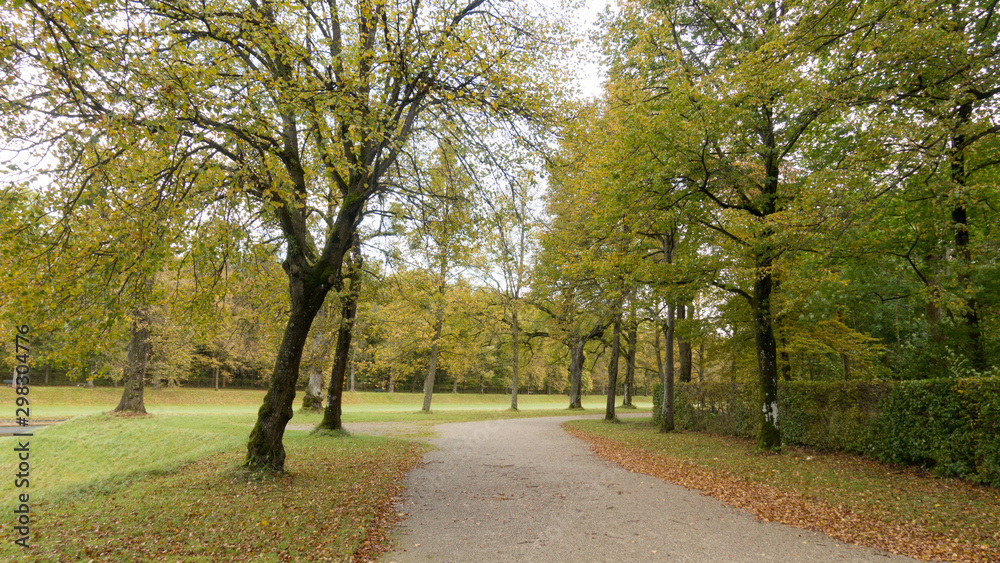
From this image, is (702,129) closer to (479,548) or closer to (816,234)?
(816,234)

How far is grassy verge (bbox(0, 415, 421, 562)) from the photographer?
4.64 meters

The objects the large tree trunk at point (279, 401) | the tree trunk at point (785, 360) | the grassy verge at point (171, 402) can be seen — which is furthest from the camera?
the grassy verge at point (171, 402)

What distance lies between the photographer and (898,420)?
962 cm

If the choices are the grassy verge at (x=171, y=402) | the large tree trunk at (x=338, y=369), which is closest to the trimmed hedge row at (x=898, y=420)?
the large tree trunk at (x=338, y=369)

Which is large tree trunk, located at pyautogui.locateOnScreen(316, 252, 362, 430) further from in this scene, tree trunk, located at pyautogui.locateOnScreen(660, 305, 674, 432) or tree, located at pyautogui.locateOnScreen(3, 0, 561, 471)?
tree trunk, located at pyautogui.locateOnScreen(660, 305, 674, 432)

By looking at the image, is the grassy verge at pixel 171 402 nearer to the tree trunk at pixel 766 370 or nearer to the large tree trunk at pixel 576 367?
the large tree trunk at pixel 576 367

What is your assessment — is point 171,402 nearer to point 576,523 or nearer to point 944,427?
point 576,523

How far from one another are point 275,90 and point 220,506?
553 cm

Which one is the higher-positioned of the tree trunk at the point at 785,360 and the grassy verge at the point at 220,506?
the tree trunk at the point at 785,360

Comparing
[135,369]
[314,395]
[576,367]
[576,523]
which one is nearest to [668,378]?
[576,523]

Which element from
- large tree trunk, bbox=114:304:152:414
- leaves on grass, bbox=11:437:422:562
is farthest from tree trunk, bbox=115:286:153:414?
leaves on grass, bbox=11:437:422:562

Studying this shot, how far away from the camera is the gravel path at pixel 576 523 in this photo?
4.98m

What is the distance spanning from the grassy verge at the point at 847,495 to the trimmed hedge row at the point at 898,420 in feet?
1.44

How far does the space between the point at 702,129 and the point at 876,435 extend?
804 centimetres
